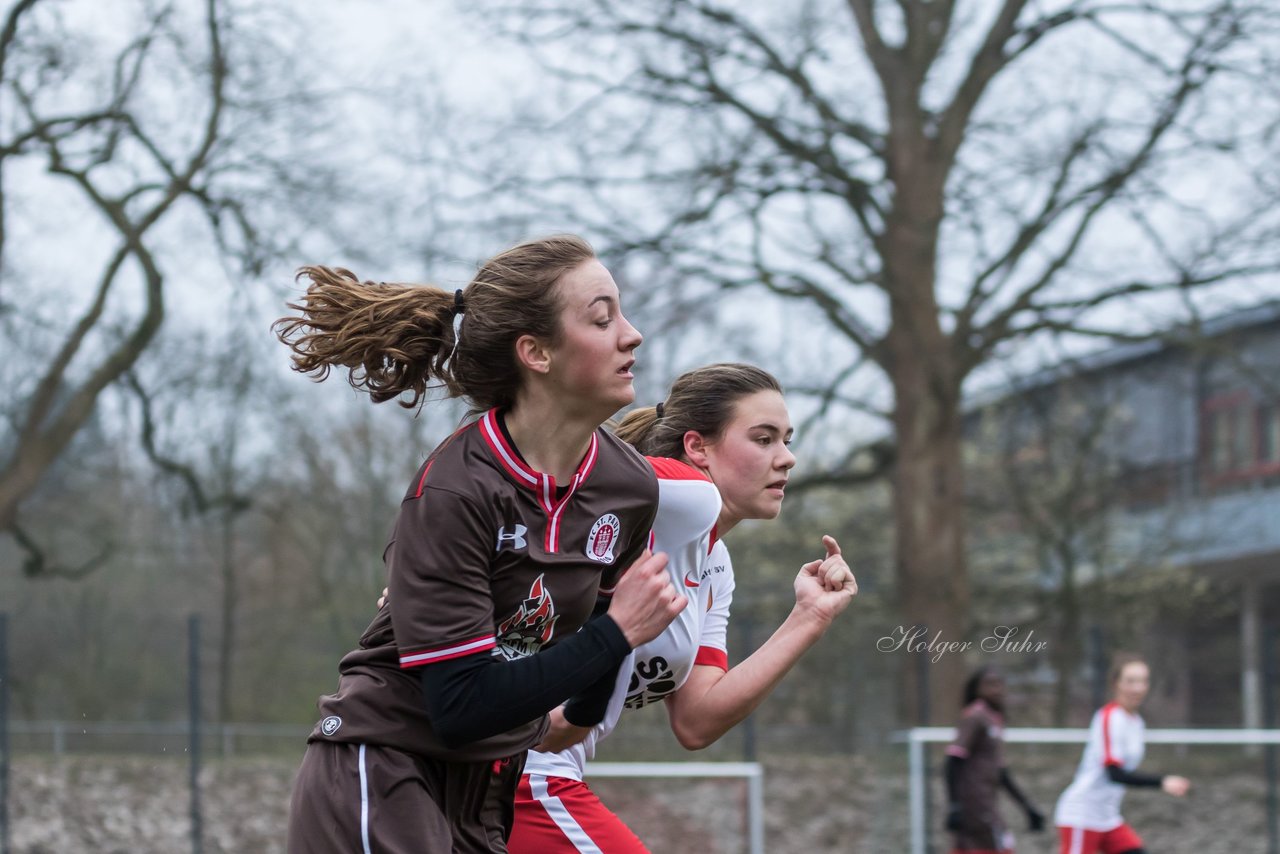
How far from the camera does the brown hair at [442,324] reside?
8.45 ft

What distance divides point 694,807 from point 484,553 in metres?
7.69

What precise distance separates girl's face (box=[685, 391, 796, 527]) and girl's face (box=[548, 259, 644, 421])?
77 cm

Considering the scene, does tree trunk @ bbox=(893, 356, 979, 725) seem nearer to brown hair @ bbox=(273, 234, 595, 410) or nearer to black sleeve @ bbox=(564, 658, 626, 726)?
black sleeve @ bbox=(564, 658, 626, 726)

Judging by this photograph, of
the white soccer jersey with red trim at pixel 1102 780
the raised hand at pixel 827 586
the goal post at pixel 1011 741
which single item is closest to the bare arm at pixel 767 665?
the raised hand at pixel 827 586

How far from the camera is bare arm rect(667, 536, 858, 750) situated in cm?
290

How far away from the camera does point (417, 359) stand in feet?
8.68

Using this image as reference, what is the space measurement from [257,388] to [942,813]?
6699 mm

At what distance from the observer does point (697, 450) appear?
3348 mm

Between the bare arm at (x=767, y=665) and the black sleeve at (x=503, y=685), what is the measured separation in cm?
65

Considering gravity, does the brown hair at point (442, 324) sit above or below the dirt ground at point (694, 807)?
above

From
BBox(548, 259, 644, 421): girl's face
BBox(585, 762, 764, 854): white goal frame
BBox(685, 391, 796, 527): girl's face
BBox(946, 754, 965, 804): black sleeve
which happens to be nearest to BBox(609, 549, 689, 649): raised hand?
BBox(548, 259, 644, 421): girl's face

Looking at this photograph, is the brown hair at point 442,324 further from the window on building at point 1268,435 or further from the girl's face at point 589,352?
→ the window on building at point 1268,435

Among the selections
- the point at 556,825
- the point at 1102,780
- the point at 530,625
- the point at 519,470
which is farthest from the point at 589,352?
the point at 1102,780

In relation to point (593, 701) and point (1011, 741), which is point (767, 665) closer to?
point (593, 701)
